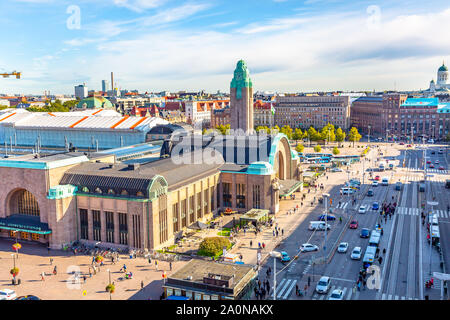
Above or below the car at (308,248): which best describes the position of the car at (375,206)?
above

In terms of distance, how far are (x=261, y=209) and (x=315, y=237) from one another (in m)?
13.3

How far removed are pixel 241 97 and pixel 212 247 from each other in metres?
57.6

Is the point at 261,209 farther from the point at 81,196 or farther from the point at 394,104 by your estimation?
the point at 394,104

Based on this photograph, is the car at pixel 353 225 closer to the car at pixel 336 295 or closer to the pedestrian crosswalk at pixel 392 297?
the pedestrian crosswalk at pixel 392 297

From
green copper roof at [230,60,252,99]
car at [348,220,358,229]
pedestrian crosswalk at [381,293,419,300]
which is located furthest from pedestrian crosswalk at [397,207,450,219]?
green copper roof at [230,60,252,99]

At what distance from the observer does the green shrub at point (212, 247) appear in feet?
179

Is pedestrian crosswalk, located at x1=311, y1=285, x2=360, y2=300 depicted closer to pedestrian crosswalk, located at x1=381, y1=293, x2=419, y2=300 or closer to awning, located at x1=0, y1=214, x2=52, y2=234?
pedestrian crosswalk, located at x1=381, y1=293, x2=419, y2=300

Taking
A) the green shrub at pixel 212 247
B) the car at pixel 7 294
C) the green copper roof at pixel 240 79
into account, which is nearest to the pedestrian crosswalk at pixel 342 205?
the green shrub at pixel 212 247

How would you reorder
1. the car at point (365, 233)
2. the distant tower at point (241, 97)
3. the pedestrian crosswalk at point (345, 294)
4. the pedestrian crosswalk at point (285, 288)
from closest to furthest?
1. the pedestrian crosswalk at point (345, 294)
2. the pedestrian crosswalk at point (285, 288)
3. the car at point (365, 233)
4. the distant tower at point (241, 97)

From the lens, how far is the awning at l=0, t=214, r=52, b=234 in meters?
60.6

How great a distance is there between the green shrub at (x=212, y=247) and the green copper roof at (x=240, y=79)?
56540 millimetres

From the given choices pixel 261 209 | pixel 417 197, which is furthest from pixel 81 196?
pixel 417 197

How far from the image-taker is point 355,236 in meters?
63.8
